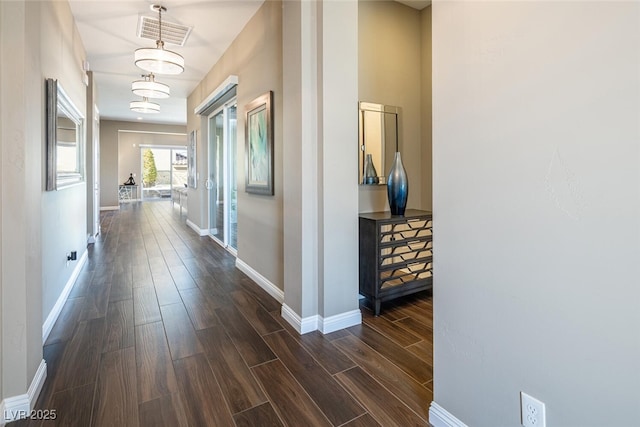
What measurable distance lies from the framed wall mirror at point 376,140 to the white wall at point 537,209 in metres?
1.60

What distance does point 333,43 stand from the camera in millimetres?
2297

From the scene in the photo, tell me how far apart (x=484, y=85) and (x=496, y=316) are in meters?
0.87

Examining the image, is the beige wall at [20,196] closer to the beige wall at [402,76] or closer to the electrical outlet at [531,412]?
the electrical outlet at [531,412]

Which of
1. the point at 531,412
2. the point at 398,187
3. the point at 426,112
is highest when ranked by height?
the point at 426,112

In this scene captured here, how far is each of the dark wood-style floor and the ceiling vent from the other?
2912mm

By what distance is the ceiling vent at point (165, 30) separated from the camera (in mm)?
3598

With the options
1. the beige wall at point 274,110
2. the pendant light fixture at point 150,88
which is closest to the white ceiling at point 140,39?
the beige wall at point 274,110

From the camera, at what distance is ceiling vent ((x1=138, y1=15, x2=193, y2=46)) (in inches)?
142

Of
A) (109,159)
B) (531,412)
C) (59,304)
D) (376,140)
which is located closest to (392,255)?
(376,140)

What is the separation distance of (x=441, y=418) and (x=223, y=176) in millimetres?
4728

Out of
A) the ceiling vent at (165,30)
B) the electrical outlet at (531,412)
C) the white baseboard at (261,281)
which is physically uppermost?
the ceiling vent at (165,30)

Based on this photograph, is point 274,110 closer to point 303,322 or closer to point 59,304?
point 303,322

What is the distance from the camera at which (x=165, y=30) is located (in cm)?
381

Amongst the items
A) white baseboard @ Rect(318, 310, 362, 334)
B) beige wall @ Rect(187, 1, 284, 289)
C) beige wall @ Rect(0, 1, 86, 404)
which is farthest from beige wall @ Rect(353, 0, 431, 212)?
beige wall @ Rect(0, 1, 86, 404)
